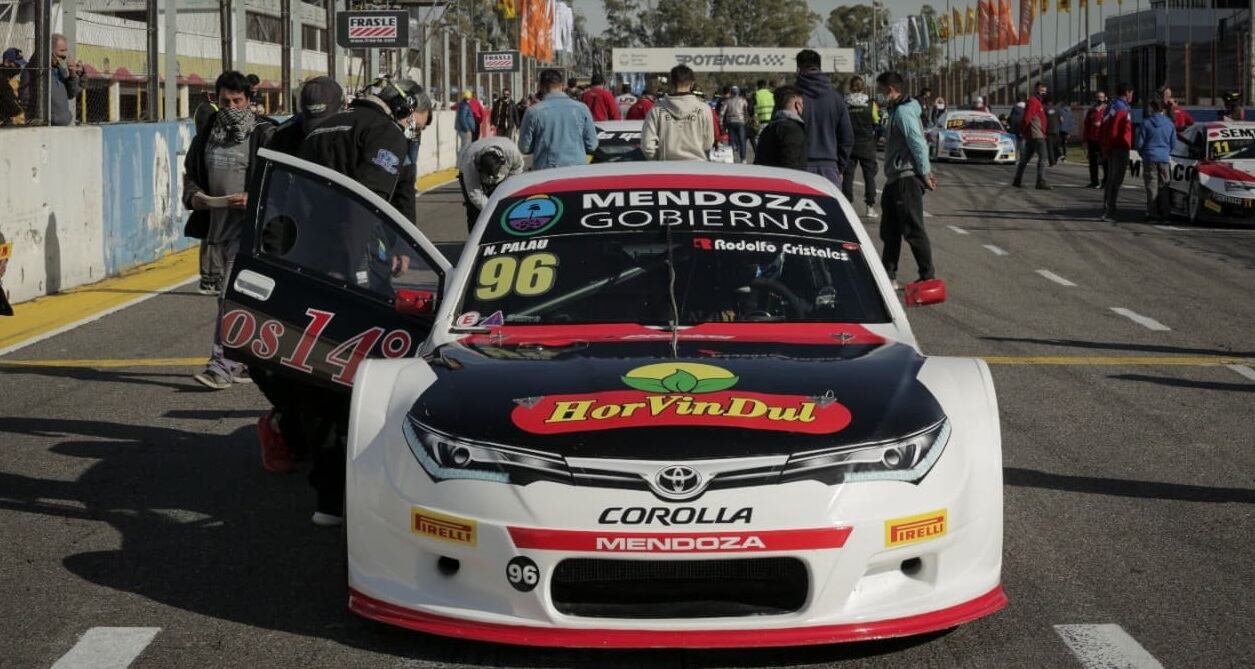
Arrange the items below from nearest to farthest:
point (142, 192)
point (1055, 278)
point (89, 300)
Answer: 1. point (89, 300)
2. point (1055, 278)
3. point (142, 192)

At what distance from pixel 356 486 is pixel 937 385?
5.41 ft

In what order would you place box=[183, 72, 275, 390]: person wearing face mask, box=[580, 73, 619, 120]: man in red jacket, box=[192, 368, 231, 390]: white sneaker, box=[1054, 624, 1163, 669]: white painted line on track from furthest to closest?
box=[580, 73, 619, 120]: man in red jacket
box=[183, 72, 275, 390]: person wearing face mask
box=[192, 368, 231, 390]: white sneaker
box=[1054, 624, 1163, 669]: white painted line on track

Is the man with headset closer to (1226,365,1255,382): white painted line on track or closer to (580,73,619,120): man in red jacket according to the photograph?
(1226,365,1255,382): white painted line on track

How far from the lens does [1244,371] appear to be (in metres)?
10.5

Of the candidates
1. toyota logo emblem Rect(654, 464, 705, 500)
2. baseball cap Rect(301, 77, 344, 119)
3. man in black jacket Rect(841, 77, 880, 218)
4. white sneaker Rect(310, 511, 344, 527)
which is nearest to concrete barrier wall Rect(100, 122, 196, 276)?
baseball cap Rect(301, 77, 344, 119)

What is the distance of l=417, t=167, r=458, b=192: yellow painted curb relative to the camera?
31.6m

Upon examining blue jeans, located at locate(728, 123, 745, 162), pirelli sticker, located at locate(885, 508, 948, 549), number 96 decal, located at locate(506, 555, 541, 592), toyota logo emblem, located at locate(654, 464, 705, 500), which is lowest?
number 96 decal, located at locate(506, 555, 541, 592)

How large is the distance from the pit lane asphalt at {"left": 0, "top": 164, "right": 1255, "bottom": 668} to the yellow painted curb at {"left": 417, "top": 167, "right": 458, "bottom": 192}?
18.7 meters

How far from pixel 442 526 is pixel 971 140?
3862 centimetres

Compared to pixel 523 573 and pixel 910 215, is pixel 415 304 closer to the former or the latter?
pixel 523 573

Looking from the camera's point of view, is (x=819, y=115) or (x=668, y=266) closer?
(x=668, y=266)

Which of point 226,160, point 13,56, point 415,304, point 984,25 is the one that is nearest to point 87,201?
point 13,56

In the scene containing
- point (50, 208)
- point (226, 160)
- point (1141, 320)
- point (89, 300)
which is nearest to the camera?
point (226, 160)

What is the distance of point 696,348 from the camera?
5.38m
